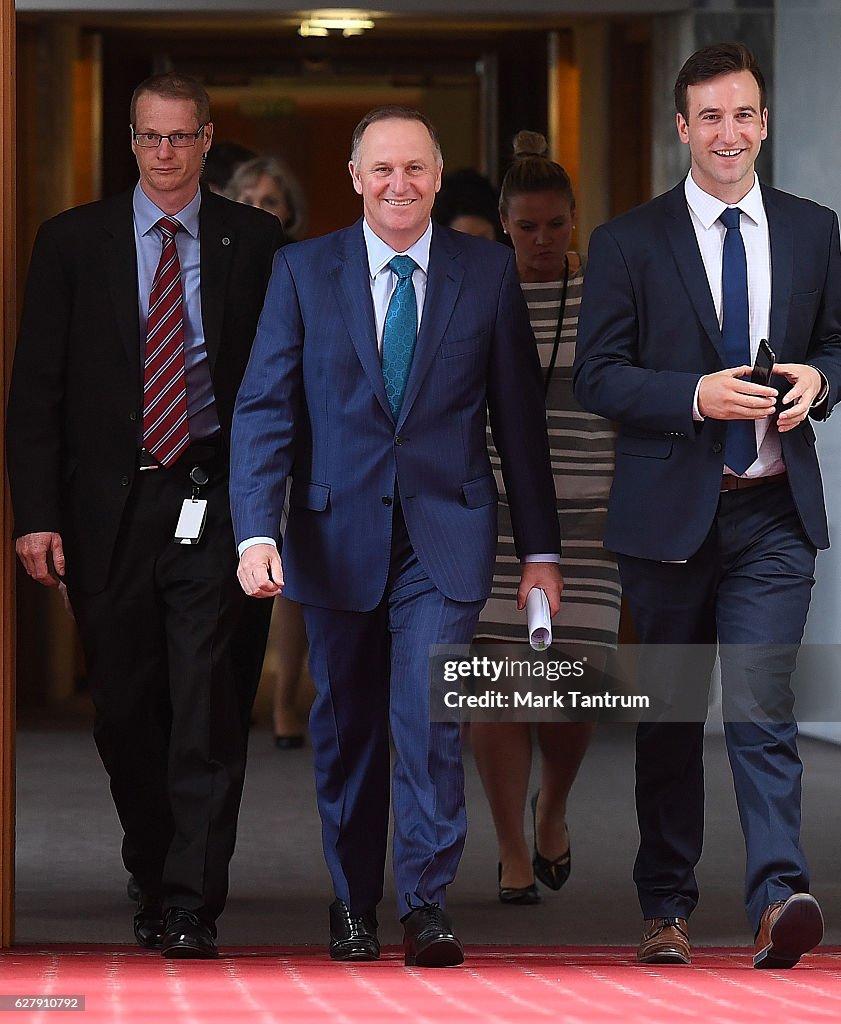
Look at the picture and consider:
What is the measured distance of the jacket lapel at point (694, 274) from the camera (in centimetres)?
413

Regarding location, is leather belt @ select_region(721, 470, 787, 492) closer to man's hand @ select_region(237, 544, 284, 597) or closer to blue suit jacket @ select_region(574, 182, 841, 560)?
blue suit jacket @ select_region(574, 182, 841, 560)

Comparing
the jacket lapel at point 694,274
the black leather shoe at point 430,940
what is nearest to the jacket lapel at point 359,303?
the jacket lapel at point 694,274

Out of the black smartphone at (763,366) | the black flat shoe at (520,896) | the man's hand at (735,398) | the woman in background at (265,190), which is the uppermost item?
the woman in background at (265,190)

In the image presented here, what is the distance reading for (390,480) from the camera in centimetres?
413

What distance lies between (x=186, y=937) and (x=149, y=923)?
1.30 ft

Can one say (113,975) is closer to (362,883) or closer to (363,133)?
(362,883)

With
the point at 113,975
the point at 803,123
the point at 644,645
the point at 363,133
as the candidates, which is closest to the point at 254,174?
the point at 803,123

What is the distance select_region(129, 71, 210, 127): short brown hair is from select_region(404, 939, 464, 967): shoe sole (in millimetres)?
1726

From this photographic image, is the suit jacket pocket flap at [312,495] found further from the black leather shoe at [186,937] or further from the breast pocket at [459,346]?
the black leather shoe at [186,937]

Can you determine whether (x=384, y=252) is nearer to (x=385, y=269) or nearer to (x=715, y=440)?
(x=385, y=269)

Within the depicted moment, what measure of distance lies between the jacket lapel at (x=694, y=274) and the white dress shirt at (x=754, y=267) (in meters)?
0.02

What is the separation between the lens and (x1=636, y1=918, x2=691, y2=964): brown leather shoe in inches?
166

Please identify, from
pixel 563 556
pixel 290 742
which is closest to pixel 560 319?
pixel 563 556

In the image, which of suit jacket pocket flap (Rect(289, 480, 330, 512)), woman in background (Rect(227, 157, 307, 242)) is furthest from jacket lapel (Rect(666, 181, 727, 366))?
woman in background (Rect(227, 157, 307, 242))
